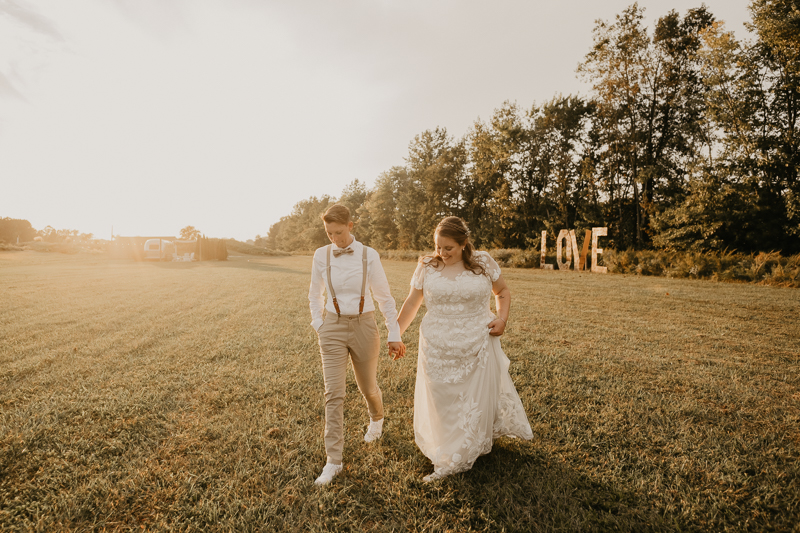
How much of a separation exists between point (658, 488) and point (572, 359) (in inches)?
121

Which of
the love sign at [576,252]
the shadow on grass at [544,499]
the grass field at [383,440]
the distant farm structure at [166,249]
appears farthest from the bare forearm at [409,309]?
the distant farm structure at [166,249]

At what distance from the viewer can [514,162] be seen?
33.5 m

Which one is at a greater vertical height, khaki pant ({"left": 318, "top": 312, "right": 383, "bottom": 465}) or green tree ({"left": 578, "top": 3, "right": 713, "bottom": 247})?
green tree ({"left": 578, "top": 3, "right": 713, "bottom": 247})

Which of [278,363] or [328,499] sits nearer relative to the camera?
[328,499]

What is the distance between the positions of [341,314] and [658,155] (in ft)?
99.0

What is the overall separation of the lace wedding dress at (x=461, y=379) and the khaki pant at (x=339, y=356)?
1.56ft

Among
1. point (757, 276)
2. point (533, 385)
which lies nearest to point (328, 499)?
point (533, 385)

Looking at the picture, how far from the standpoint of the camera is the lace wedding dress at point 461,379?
2863 mm

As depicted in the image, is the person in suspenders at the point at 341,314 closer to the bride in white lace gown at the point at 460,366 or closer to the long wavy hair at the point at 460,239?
the bride in white lace gown at the point at 460,366

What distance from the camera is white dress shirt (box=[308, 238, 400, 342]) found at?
3016 mm

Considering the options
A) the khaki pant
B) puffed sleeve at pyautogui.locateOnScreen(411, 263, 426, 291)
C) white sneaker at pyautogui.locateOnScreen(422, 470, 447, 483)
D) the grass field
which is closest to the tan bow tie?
the khaki pant

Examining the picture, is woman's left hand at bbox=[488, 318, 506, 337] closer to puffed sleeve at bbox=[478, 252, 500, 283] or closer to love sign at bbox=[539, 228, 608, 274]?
puffed sleeve at bbox=[478, 252, 500, 283]

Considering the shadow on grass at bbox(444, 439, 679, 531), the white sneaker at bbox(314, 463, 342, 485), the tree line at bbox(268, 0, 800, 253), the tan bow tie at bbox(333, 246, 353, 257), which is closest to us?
the shadow on grass at bbox(444, 439, 679, 531)

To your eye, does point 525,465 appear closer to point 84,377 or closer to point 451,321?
point 451,321
